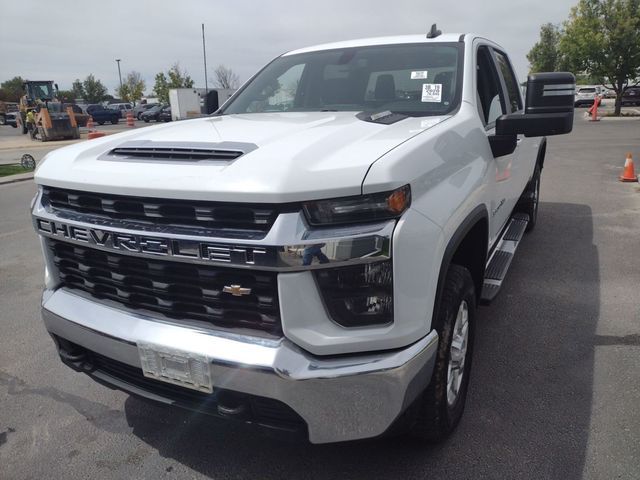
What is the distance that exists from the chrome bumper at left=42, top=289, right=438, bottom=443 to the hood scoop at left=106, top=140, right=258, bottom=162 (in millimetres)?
677

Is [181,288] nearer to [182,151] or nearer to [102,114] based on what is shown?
[182,151]

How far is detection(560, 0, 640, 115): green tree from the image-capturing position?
2552cm

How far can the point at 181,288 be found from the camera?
80.0 inches

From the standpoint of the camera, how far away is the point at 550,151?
1405 cm

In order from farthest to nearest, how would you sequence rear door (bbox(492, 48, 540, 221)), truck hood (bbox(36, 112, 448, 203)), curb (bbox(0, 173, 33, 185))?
curb (bbox(0, 173, 33, 185)) < rear door (bbox(492, 48, 540, 221)) < truck hood (bbox(36, 112, 448, 203))

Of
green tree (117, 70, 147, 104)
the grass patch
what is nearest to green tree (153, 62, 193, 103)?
green tree (117, 70, 147, 104)

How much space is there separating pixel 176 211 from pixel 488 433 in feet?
6.00

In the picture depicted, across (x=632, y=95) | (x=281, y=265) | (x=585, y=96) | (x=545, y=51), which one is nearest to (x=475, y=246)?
(x=281, y=265)

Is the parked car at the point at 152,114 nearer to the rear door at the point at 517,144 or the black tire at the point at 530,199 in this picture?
the black tire at the point at 530,199

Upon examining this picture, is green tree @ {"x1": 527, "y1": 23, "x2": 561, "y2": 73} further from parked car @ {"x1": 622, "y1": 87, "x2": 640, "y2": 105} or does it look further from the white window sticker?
the white window sticker

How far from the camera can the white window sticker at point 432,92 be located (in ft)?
9.72

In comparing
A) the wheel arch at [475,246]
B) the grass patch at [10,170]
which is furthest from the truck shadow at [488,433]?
the grass patch at [10,170]

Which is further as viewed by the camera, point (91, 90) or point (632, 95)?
point (91, 90)

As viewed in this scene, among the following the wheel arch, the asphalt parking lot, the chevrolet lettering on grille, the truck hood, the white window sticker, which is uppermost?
the white window sticker
